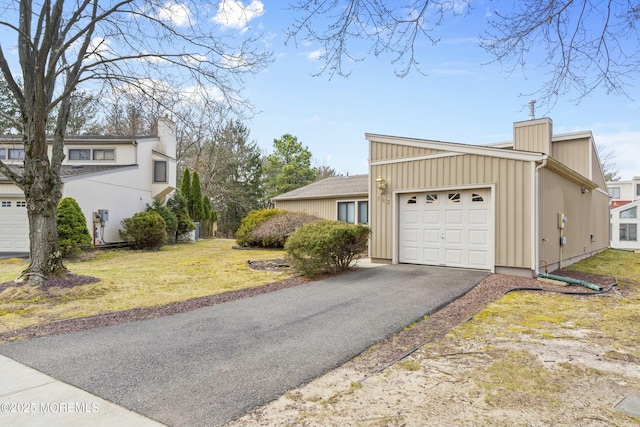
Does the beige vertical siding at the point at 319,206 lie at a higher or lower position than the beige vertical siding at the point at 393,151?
lower

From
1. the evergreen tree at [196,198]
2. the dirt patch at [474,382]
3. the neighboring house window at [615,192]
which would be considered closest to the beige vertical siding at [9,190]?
the evergreen tree at [196,198]

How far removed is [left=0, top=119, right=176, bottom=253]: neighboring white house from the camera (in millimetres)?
14125

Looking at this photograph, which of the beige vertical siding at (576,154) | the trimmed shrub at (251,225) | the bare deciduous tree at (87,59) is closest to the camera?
the bare deciduous tree at (87,59)

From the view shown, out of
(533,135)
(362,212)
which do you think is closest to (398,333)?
(362,212)

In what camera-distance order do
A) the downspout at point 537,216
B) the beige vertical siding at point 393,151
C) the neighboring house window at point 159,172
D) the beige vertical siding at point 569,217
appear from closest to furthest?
the downspout at point 537,216 < the beige vertical siding at point 569,217 < the beige vertical siding at point 393,151 < the neighboring house window at point 159,172

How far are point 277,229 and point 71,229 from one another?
741cm

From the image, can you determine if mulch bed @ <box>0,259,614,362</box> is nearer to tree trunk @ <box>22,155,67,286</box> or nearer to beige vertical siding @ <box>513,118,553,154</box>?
tree trunk @ <box>22,155,67,286</box>

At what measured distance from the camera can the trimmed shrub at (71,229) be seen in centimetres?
1229

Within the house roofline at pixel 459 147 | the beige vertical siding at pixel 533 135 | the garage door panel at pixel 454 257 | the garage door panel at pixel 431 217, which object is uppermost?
the beige vertical siding at pixel 533 135

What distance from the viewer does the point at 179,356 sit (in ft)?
12.6

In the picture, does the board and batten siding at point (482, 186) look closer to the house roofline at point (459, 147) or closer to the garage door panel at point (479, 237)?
the house roofline at point (459, 147)

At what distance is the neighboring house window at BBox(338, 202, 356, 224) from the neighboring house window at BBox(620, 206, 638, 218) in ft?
74.5

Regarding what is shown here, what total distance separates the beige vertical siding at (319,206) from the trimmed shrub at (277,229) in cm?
210

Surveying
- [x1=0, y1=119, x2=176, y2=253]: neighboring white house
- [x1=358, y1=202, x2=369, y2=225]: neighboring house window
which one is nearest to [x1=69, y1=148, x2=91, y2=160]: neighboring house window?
[x1=0, y1=119, x2=176, y2=253]: neighboring white house
